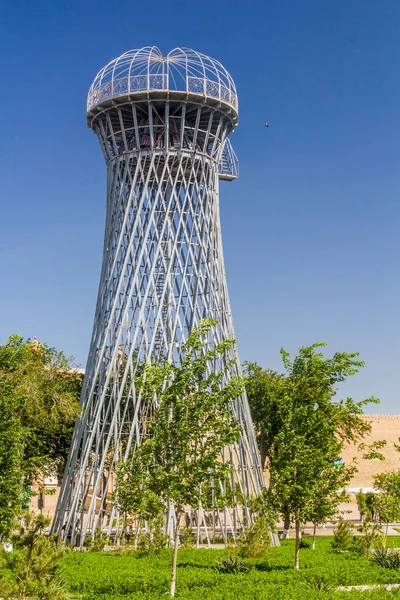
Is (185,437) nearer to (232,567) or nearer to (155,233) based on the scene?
(232,567)

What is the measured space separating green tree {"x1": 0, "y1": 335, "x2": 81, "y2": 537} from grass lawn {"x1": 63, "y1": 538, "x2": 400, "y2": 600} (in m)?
2.59

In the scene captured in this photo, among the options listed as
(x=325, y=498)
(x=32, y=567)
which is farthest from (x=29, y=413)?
(x=32, y=567)

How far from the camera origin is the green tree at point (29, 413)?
65.5 feet

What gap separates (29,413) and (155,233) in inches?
349

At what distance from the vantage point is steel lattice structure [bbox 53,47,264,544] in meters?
30.2

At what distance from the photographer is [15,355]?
909 inches

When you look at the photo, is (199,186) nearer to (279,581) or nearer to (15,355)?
(15,355)

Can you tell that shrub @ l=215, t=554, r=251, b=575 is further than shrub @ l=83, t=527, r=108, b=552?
No

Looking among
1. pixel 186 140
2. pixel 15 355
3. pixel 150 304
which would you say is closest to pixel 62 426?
pixel 150 304

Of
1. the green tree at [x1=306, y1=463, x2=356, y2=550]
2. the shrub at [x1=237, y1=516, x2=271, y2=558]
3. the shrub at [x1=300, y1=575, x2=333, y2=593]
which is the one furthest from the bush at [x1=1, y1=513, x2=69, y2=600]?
the shrub at [x1=237, y1=516, x2=271, y2=558]

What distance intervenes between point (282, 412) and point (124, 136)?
14.8 m

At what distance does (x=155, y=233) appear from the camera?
3178 centimetres

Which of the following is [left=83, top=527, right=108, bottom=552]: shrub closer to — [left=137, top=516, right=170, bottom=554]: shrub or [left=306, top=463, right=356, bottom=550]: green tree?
[left=137, top=516, right=170, bottom=554]: shrub

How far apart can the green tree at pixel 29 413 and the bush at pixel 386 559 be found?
1027 cm
